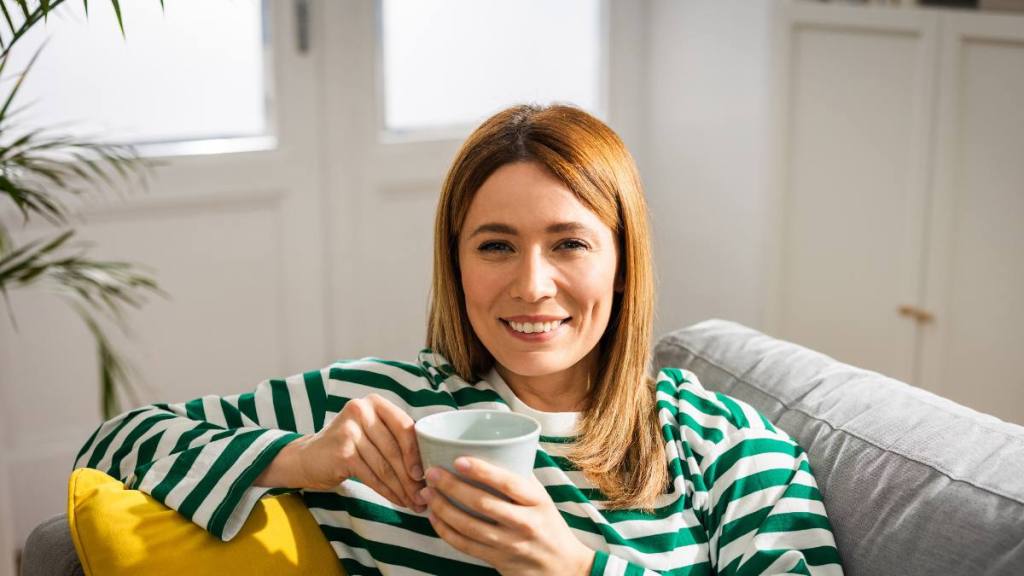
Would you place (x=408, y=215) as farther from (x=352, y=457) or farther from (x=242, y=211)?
(x=352, y=457)

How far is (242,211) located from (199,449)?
2146 mm

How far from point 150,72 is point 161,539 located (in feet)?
7.38

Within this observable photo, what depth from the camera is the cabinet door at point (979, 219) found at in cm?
291

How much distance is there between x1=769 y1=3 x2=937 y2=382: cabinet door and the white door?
4.51ft

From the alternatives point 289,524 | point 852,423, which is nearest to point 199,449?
point 289,524

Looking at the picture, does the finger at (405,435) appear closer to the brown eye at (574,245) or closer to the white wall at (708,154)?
the brown eye at (574,245)

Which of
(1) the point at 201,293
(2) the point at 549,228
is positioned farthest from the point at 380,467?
(1) the point at 201,293

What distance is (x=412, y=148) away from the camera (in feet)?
11.8

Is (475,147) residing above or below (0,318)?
above

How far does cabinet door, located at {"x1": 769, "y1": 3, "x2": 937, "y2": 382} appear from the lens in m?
3.11

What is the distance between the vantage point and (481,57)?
12.4 feet

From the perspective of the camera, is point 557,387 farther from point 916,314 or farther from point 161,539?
point 916,314

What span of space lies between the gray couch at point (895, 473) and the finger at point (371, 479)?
0.32 m

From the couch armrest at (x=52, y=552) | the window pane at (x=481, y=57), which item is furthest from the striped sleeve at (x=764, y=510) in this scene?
the window pane at (x=481, y=57)
